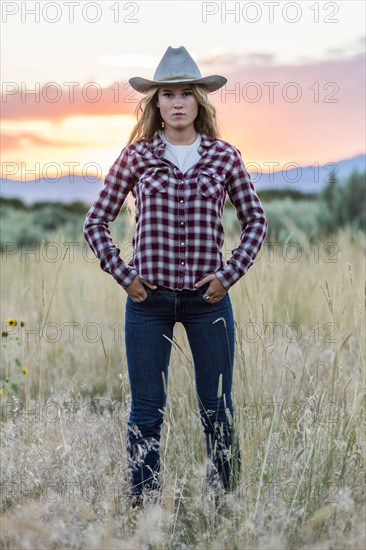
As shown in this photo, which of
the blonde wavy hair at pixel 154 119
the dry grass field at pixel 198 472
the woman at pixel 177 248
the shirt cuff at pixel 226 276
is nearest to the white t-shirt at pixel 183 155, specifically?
the woman at pixel 177 248

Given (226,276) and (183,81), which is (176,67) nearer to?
(183,81)

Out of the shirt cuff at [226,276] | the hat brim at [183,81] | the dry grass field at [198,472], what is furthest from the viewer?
the hat brim at [183,81]

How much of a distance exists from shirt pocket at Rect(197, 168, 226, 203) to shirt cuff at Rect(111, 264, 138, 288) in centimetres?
37

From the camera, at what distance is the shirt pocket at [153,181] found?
289cm

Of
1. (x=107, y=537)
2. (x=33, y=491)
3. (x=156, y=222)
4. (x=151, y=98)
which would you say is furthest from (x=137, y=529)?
(x=151, y=98)

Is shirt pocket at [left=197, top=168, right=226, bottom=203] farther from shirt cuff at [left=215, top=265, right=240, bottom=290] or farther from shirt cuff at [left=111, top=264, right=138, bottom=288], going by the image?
shirt cuff at [left=111, top=264, right=138, bottom=288]

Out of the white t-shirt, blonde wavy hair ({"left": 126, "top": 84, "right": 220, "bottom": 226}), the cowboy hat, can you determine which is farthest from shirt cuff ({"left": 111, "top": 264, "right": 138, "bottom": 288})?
the cowboy hat

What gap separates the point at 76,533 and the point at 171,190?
1268mm

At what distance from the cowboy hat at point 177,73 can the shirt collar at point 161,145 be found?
0.20m

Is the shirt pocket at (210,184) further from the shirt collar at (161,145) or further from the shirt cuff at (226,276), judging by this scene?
the shirt cuff at (226,276)

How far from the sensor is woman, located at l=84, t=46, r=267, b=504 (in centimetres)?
290

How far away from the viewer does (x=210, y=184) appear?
292cm

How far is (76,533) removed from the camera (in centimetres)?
284

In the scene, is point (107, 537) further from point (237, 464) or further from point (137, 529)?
point (237, 464)
